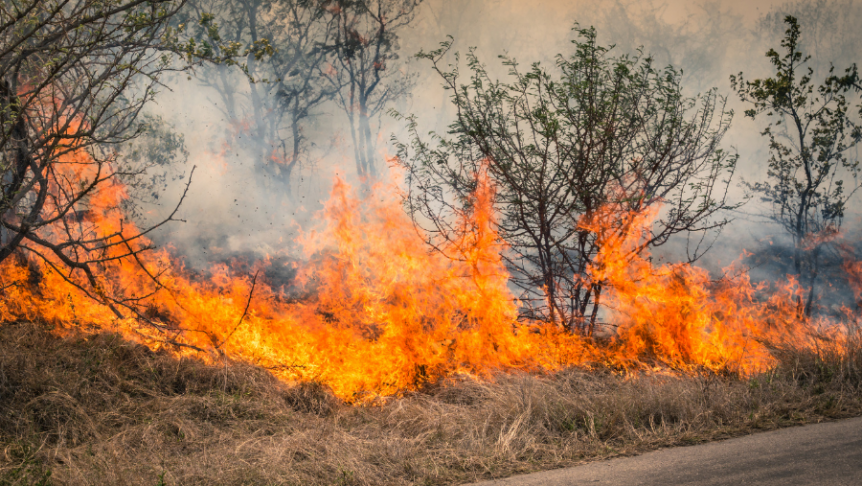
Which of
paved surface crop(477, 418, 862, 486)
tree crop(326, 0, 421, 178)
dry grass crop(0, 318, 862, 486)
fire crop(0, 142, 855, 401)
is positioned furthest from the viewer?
tree crop(326, 0, 421, 178)

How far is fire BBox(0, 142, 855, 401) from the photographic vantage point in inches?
349

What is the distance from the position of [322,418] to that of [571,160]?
5788mm

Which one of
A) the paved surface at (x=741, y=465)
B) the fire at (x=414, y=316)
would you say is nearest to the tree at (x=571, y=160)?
the fire at (x=414, y=316)

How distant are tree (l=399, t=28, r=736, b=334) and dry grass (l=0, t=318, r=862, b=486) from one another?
7.95ft

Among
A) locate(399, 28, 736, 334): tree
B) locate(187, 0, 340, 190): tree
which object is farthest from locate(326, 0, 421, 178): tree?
locate(399, 28, 736, 334): tree

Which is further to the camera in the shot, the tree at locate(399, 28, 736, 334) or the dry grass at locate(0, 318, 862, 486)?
the tree at locate(399, 28, 736, 334)

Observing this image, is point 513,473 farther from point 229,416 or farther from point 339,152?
point 339,152

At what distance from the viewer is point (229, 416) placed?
7320 millimetres

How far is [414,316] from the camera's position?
910 cm

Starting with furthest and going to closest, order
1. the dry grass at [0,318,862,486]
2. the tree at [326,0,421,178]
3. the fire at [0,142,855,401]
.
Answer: the tree at [326,0,421,178] → the fire at [0,142,855,401] → the dry grass at [0,318,862,486]

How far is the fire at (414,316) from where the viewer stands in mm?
8875

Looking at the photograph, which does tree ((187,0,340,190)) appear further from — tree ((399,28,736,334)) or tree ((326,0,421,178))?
→ tree ((399,28,736,334))

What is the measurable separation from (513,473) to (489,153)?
237 inches

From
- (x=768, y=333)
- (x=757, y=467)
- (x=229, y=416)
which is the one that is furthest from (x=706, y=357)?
(x=229, y=416)
